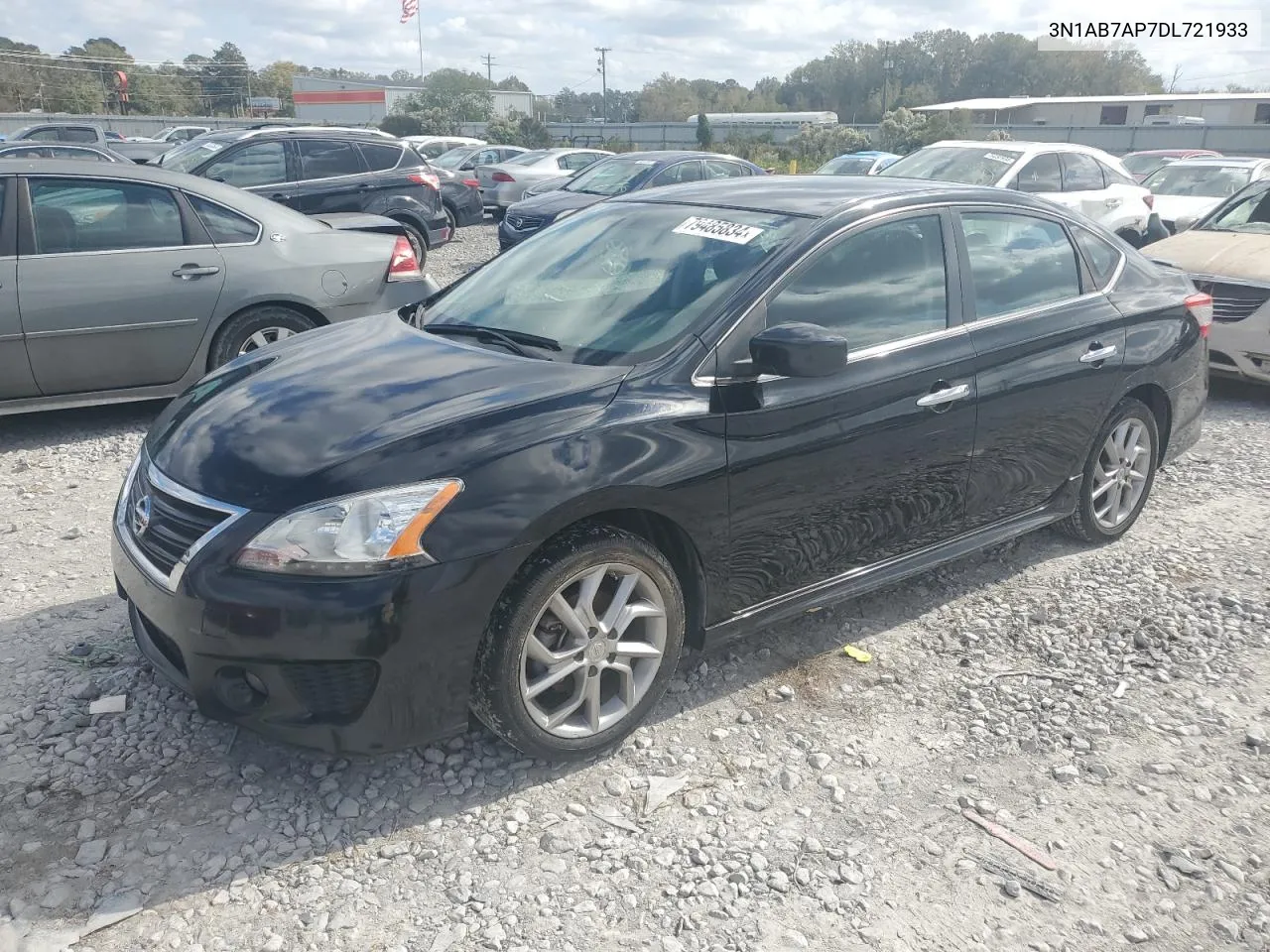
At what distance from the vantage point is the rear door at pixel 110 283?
227 inches

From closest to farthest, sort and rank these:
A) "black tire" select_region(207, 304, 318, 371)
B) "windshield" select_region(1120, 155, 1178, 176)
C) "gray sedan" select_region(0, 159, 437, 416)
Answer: "gray sedan" select_region(0, 159, 437, 416)
"black tire" select_region(207, 304, 318, 371)
"windshield" select_region(1120, 155, 1178, 176)

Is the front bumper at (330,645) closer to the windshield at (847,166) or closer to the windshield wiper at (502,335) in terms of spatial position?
the windshield wiper at (502,335)

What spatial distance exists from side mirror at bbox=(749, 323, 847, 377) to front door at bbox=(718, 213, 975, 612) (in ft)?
0.36

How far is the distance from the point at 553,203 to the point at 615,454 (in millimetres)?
10440

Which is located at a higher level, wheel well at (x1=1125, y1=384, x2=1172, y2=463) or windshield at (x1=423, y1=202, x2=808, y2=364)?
windshield at (x1=423, y1=202, x2=808, y2=364)

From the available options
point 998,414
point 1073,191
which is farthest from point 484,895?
point 1073,191

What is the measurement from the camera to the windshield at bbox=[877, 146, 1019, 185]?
11.4m

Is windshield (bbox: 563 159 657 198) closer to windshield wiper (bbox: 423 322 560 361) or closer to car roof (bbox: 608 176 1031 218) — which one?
car roof (bbox: 608 176 1031 218)

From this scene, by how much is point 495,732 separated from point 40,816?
127 cm

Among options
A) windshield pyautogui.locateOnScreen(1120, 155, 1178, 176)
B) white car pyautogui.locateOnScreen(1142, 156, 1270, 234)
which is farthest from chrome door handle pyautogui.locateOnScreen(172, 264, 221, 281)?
windshield pyautogui.locateOnScreen(1120, 155, 1178, 176)

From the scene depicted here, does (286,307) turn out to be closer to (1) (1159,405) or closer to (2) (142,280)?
(2) (142,280)

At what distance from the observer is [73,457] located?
5855mm

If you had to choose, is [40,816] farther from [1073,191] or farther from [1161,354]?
[1073,191]

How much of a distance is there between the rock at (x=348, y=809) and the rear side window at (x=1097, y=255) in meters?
3.74
